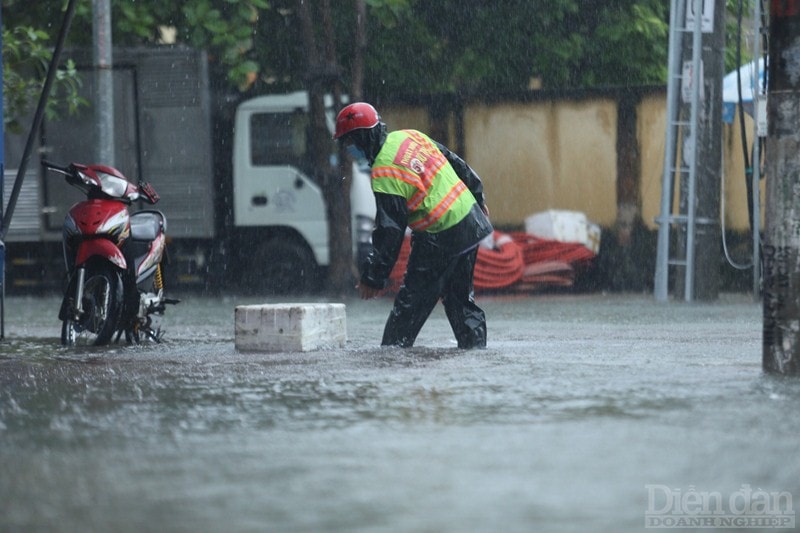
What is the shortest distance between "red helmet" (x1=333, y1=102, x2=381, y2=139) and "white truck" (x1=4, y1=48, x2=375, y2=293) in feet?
31.5

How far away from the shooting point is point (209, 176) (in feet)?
68.9

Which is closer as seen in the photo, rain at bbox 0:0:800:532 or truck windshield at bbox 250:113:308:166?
rain at bbox 0:0:800:532

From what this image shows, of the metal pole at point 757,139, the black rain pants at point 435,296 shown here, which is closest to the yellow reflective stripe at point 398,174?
the black rain pants at point 435,296

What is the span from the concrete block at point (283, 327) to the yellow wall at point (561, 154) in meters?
11.6

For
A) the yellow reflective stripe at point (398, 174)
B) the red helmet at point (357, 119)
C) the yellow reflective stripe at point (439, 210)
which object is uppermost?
the red helmet at point (357, 119)

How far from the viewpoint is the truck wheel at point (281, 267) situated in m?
20.4

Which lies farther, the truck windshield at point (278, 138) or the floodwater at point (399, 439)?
the truck windshield at point (278, 138)

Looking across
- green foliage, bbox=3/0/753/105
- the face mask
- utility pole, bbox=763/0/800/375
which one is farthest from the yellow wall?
utility pole, bbox=763/0/800/375

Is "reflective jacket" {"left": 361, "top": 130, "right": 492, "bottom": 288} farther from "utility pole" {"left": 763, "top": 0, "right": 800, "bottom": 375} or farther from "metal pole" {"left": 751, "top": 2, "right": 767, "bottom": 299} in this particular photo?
"metal pole" {"left": 751, "top": 2, "right": 767, "bottom": 299}

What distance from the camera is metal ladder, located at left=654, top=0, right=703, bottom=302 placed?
18.4 m

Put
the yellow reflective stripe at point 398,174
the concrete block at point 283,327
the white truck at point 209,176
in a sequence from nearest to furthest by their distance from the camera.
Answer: the yellow reflective stripe at point 398,174
the concrete block at point 283,327
the white truck at point 209,176

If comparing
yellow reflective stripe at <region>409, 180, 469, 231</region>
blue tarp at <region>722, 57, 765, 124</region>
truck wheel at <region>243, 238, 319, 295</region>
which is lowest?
truck wheel at <region>243, 238, 319, 295</region>

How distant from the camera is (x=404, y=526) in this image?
4.75 m

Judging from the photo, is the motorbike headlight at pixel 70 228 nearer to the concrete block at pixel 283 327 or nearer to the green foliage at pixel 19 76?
the concrete block at pixel 283 327
